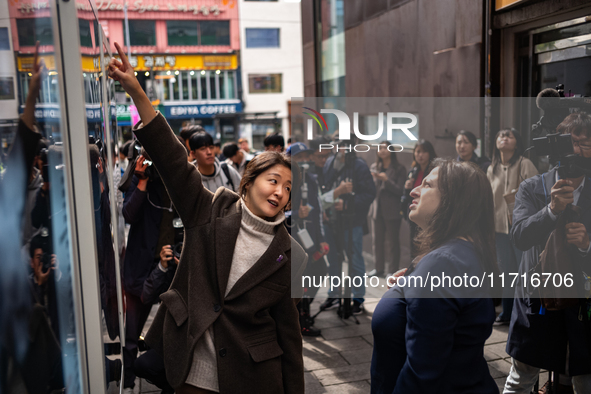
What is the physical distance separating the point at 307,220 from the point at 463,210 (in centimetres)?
292

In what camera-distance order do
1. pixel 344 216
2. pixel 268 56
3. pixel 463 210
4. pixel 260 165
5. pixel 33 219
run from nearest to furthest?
pixel 33 219 → pixel 463 210 → pixel 260 165 → pixel 344 216 → pixel 268 56

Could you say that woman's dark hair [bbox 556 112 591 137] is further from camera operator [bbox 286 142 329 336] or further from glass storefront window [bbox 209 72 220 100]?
glass storefront window [bbox 209 72 220 100]

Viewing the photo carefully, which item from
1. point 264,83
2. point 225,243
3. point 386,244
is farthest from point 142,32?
point 225,243

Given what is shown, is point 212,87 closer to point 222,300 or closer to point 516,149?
point 516,149

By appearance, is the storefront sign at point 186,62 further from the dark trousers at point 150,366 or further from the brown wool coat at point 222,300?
the brown wool coat at point 222,300

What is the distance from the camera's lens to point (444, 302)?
1.73 m

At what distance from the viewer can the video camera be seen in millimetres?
2473

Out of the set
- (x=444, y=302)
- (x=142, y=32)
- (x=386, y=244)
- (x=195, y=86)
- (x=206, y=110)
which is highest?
(x=142, y=32)

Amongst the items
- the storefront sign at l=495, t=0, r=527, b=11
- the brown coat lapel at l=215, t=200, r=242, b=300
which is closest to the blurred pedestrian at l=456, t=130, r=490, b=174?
the brown coat lapel at l=215, t=200, r=242, b=300

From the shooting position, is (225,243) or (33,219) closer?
(33,219)

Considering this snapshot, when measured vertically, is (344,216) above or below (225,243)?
below

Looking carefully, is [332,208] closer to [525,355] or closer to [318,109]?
[318,109]

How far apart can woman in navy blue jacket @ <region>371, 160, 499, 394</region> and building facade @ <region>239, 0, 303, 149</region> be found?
31.6 meters

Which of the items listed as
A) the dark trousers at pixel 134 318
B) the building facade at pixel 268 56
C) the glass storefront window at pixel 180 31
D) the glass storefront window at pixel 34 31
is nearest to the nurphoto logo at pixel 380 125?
the glass storefront window at pixel 34 31
